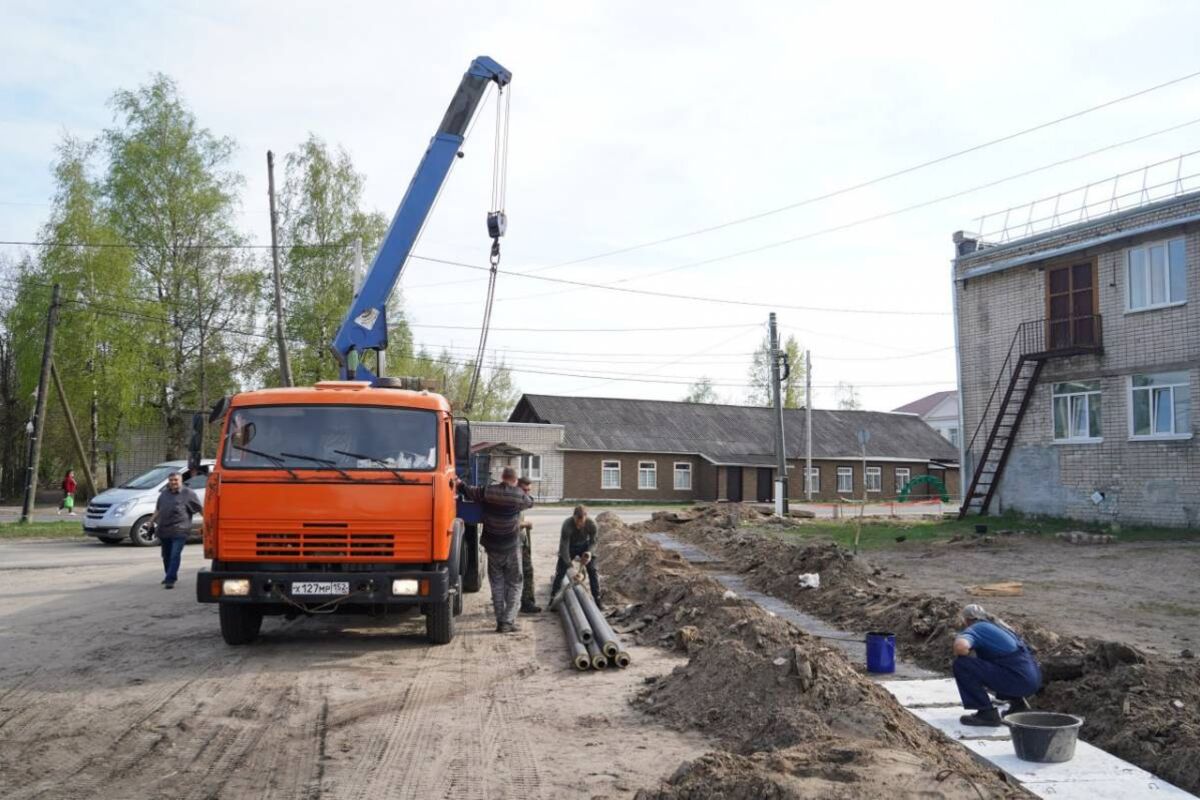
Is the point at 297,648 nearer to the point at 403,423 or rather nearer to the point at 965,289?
the point at 403,423

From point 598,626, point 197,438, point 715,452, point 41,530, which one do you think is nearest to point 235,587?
point 197,438

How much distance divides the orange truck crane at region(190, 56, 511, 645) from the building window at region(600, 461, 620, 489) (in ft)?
130

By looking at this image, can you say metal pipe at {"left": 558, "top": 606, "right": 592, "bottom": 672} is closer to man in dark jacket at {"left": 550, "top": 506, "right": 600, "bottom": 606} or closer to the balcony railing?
man in dark jacket at {"left": 550, "top": 506, "right": 600, "bottom": 606}

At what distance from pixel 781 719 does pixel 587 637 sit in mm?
3497

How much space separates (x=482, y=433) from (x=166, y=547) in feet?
112

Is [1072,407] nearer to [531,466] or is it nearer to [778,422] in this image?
[778,422]

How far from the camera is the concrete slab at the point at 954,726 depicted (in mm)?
6322

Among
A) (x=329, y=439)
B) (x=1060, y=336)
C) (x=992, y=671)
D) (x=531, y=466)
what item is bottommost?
(x=992, y=671)

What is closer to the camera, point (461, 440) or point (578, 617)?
point (578, 617)

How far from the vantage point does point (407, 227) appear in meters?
14.3

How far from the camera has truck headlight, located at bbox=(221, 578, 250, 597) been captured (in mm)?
8711

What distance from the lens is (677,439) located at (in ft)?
170

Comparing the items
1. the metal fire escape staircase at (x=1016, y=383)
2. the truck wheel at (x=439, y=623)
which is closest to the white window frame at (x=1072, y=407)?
the metal fire escape staircase at (x=1016, y=383)

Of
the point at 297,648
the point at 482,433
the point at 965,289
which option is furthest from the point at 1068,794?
the point at 482,433
